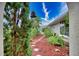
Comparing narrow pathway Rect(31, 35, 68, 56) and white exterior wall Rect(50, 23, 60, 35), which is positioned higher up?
white exterior wall Rect(50, 23, 60, 35)

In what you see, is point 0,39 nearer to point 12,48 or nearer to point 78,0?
point 12,48

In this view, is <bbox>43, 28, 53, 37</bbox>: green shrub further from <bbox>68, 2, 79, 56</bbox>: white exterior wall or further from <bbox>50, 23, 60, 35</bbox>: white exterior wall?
<bbox>68, 2, 79, 56</bbox>: white exterior wall

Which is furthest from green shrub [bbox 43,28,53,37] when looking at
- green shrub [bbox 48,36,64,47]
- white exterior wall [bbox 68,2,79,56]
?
white exterior wall [bbox 68,2,79,56]

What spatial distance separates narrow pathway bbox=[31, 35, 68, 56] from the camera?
2.45 meters

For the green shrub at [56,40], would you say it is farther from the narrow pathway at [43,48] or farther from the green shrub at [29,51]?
the green shrub at [29,51]

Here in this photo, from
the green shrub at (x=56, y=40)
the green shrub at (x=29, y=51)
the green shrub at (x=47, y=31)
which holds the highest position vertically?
the green shrub at (x=47, y=31)

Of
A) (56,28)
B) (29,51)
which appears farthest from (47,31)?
(29,51)

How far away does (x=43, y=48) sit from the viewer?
2.46 metres

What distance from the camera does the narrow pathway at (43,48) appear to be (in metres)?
2.45

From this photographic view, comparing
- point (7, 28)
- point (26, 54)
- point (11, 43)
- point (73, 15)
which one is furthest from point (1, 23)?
point (73, 15)

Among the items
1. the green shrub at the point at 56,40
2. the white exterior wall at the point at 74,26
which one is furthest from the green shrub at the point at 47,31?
the white exterior wall at the point at 74,26

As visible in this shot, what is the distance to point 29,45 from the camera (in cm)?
246

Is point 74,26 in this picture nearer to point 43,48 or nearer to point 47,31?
point 47,31

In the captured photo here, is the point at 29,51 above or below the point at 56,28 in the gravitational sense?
below
